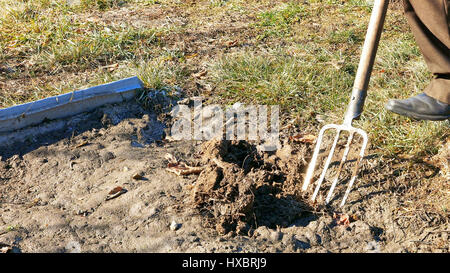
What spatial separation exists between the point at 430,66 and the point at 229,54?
2.09 m

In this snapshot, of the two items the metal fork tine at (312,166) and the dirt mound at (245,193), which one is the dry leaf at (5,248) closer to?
the dirt mound at (245,193)

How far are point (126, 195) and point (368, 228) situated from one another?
4.96ft

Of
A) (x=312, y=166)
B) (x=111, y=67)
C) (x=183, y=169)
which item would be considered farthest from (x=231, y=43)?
(x=312, y=166)

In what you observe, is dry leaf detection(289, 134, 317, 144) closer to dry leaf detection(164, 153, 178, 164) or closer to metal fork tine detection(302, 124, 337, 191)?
metal fork tine detection(302, 124, 337, 191)

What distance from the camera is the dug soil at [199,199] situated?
2.91 m

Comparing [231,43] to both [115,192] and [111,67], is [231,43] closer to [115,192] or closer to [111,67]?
[111,67]

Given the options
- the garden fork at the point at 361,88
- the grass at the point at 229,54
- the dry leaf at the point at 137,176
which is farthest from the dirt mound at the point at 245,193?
the grass at the point at 229,54

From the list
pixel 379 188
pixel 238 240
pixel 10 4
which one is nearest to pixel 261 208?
pixel 238 240

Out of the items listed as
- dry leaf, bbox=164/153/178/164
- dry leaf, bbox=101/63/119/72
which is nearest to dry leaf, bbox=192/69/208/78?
dry leaf, bbox=101/63/119/72

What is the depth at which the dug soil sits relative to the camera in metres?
2.91

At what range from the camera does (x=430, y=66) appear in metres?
3.37

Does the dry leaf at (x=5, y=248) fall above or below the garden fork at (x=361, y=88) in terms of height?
below

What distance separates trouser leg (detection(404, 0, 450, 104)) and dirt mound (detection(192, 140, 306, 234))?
1.04 metres

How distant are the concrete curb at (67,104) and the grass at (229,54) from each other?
25 cm
